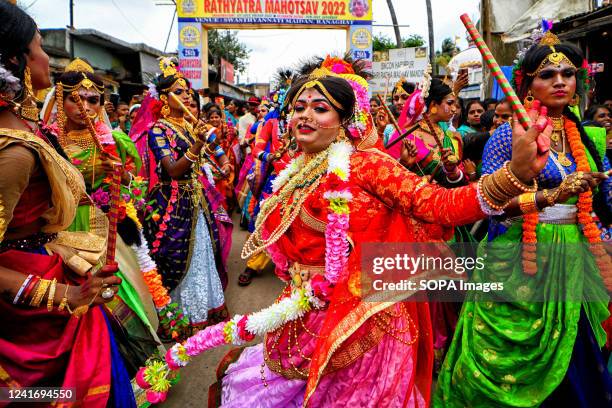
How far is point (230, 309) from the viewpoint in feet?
15.0

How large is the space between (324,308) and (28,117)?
1514mm

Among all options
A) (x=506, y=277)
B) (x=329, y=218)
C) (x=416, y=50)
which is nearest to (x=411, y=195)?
(x=329, y=218)

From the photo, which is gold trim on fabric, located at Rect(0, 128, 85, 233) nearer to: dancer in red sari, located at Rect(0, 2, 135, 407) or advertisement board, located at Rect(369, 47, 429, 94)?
dancer in red sari, located at Rect(0, 2, 135, 407)

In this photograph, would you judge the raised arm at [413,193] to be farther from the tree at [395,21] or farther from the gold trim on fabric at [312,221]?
the tree at [395,21]

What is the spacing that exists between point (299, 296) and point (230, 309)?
275 centimetres

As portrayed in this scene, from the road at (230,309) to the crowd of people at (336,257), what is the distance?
0.35 m

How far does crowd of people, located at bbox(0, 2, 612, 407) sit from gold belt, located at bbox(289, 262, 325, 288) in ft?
0.03

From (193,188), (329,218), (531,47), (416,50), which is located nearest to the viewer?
(329,218)

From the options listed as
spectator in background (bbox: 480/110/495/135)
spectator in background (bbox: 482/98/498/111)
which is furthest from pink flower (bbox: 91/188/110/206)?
spectator in background (bbox: 482/98/498/111)

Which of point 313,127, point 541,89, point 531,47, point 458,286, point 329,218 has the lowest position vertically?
point 458,286

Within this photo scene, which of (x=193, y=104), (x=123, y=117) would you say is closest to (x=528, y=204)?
(x=193, y=104)

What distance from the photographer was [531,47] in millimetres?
2607

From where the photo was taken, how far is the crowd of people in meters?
1.57

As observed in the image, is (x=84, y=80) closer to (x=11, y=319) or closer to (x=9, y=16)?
(x=9, y=16)
